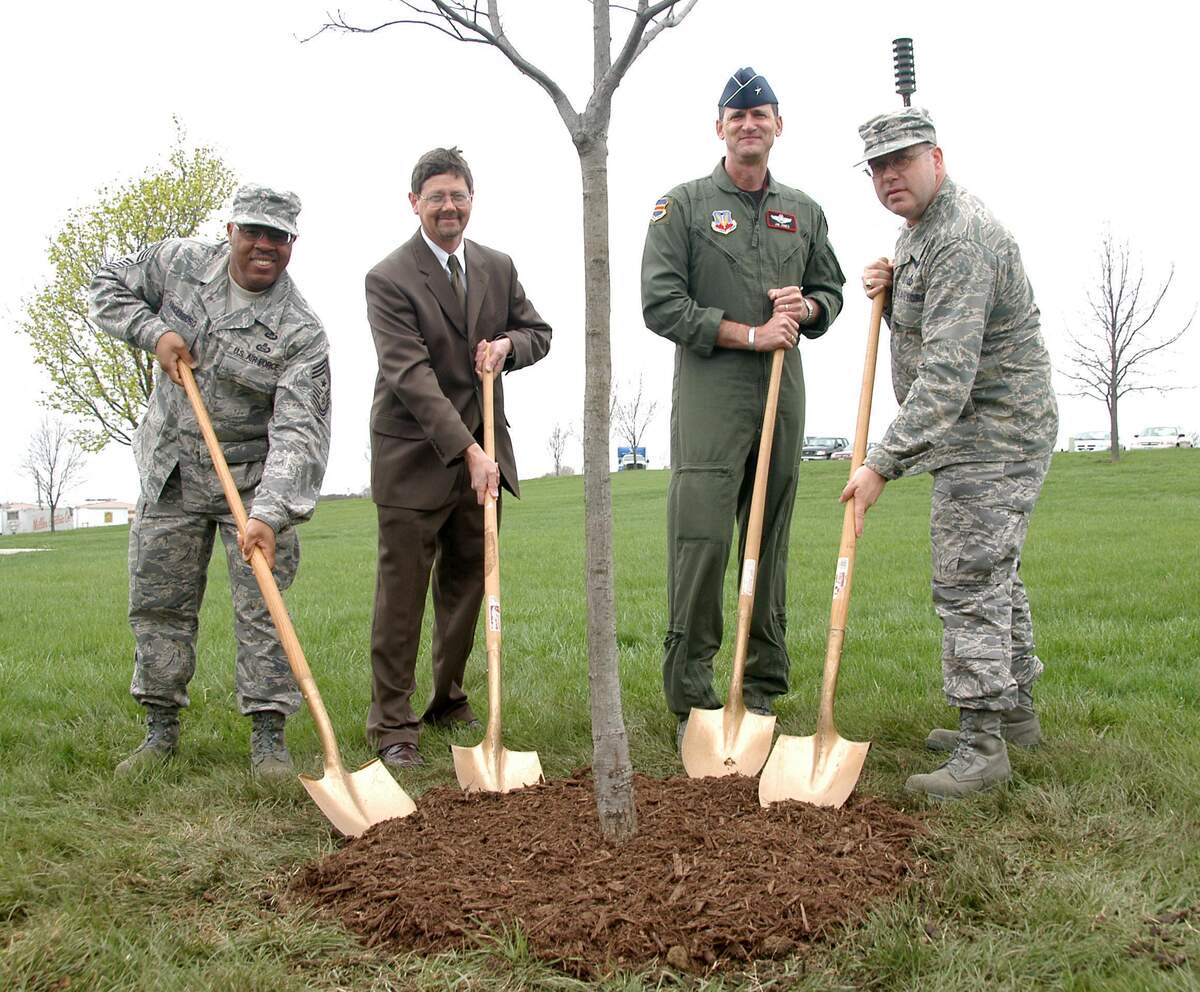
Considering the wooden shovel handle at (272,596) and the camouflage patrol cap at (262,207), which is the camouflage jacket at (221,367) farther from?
the camouflage patrol cap at (262,207)

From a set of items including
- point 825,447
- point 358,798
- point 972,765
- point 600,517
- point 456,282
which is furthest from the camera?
point 825,447

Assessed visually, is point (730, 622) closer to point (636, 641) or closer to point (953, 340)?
point (636, 641)

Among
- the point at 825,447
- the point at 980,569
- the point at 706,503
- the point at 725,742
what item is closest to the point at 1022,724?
the point at 980,569

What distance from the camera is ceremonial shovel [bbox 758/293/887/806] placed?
3.59 meters

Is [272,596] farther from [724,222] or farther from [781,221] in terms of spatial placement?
[781,221]

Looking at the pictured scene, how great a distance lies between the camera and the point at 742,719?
4168 mm

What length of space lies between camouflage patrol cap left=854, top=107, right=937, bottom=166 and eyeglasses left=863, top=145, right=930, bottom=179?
38 mm

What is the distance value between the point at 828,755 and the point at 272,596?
2018 mm

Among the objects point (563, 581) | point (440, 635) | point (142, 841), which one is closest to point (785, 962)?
point (142, 841)

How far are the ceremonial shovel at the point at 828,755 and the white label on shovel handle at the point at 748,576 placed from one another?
0.38m

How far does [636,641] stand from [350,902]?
13.6ft

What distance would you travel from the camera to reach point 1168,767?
3705mm

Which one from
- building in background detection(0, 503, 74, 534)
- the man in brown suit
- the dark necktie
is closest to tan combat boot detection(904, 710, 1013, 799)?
the man in brown suit

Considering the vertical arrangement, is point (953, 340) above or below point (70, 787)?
above
